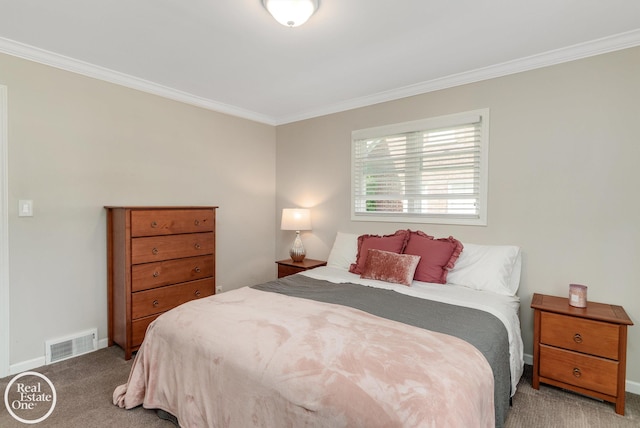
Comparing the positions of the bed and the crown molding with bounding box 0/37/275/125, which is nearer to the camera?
the bed

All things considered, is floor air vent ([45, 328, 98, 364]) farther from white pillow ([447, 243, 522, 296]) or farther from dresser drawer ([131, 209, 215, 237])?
white pillow ([447, 243, 522, 296])

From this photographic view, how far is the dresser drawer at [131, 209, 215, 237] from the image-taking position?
8.64 ft

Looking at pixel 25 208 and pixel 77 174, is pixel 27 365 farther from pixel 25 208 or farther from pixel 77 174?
pixel 77 174

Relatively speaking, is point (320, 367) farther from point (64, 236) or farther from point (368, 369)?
point (64, 236)

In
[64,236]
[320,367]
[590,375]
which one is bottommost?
[590,375]

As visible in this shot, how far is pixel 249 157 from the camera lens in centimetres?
407

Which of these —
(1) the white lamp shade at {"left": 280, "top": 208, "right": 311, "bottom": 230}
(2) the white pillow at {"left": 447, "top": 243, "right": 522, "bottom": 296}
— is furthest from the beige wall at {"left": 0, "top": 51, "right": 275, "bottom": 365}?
(2) the white pillow at {"left": 447, "top": 243, "right": 522, "bottom": 296}

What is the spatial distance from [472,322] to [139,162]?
3119 mm

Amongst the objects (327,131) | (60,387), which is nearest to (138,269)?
(60,387)

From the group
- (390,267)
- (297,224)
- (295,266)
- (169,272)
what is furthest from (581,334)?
(169,272)

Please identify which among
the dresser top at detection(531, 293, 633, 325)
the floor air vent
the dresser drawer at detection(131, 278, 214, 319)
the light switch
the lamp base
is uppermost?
the light switch

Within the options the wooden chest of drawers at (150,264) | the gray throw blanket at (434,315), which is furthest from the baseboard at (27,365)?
the gray throw blanket at (434,315)

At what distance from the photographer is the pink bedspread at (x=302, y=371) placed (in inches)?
44.8

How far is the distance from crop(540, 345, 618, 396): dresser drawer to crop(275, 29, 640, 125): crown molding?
84.3 inches
